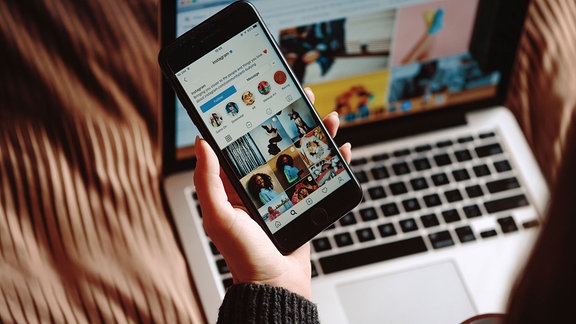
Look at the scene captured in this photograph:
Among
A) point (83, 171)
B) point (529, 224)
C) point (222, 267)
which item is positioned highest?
point (83, 171)

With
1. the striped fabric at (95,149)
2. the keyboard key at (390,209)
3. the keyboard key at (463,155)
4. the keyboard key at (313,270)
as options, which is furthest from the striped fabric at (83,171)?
the keyboard key at (463,155)

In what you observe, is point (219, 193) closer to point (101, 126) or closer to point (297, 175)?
point (297, 175)

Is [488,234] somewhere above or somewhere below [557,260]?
below

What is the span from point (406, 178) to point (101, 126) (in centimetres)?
35

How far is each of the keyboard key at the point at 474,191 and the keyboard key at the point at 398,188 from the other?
7 centimetres

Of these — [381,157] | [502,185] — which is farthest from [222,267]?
[502,185]

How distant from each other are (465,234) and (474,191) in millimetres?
57

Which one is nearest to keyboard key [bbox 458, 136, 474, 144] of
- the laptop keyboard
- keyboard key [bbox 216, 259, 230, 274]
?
the laptop keyboard

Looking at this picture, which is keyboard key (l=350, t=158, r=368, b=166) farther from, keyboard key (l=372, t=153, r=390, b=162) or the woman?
the woman

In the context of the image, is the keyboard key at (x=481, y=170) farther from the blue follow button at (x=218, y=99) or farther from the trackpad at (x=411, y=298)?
the blue follow button at (x=218, y=99)

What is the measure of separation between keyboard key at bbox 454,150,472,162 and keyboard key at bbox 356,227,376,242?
0.14 metres

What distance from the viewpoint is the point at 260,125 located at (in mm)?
604

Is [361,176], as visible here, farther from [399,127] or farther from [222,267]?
[222,267]

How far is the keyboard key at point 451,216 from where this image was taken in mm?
727
